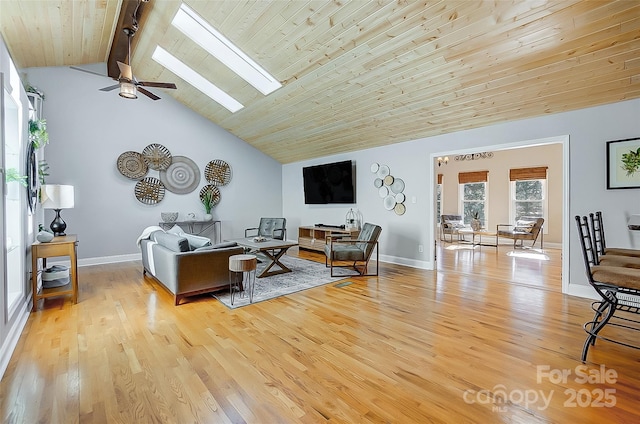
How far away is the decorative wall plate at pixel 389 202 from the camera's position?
5789mm

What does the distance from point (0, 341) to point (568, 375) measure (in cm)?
396

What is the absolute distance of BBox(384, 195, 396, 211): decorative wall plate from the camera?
19.0ft

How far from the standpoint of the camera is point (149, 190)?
20.7 feet

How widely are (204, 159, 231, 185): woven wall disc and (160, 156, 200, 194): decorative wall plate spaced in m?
0.25

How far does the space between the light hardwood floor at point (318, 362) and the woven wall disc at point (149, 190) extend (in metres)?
3.06

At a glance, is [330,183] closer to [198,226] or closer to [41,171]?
[198,226]

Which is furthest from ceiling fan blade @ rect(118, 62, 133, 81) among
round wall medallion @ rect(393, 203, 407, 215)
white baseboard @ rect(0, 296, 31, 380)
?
round wall medallion @ rect(393, 203, 407, 215)

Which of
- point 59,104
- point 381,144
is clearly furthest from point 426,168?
point 59,104

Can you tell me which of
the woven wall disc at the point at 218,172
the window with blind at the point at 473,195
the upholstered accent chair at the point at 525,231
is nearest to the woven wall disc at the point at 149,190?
the woven wall disc at the point at 218,172

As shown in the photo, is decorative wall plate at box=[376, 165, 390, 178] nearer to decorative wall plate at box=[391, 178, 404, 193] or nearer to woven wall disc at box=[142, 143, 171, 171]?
decorative wall plate at box=[391, 178, 404, 193]

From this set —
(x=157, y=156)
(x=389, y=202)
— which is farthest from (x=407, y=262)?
(x=157, y=156)

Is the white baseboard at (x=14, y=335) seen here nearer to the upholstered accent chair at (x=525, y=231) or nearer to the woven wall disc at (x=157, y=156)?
the woven wall disc at (x=157, y=156)

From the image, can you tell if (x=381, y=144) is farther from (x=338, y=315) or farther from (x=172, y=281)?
(x=172, y=281)

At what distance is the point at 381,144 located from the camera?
19.4 ft
